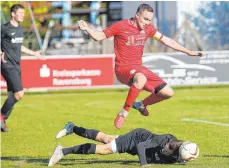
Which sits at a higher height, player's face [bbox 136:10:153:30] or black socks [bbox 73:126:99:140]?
player's face [bbox 136:10:153:30]

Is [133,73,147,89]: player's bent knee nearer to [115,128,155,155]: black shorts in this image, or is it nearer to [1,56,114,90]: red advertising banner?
[115,128,155,155]: black shorts

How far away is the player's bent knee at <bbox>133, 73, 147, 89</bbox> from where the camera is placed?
1301 centimetres

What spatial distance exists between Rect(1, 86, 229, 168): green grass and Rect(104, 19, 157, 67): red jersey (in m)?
1.58

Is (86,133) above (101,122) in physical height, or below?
above

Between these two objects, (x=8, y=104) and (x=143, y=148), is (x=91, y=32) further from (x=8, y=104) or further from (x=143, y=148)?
(x=8, y=104)

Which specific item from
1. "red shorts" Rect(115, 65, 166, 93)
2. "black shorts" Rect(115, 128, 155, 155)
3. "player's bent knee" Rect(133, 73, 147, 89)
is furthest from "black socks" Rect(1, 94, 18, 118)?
"black shorts" Rect(115, 128, 155, 155)

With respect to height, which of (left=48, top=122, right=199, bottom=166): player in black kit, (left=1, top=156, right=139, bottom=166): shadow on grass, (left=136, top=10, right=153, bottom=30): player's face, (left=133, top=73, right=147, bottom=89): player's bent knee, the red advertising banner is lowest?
the red advertising banner

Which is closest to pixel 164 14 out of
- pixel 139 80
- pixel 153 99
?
pixel 153 99

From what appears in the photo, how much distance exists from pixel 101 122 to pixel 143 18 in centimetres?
619

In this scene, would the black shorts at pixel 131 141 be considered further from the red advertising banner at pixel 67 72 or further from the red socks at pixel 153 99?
the red advertising banner at pixel 67 72

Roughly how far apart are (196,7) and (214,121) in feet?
61.8

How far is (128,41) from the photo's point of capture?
1327cm

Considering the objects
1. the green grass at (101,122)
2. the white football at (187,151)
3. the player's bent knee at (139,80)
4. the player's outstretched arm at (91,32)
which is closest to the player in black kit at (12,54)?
the green grass at (101,122)

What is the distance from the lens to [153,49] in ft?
105
